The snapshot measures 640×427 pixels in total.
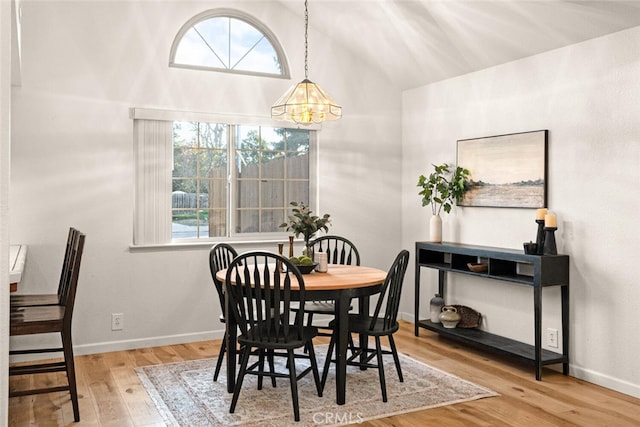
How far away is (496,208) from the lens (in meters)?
4.80

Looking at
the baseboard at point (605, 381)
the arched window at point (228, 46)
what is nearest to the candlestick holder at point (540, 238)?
the baseboard at point (605, 381)

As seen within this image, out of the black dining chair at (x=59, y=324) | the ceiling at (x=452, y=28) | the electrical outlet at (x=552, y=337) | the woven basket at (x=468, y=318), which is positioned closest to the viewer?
the black dining chair at (x=59, y=324)

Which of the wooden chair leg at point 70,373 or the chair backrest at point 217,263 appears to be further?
the chair backrest at point 217,263

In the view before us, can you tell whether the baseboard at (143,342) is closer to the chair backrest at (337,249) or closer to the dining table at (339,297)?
the chair backrest at (337,249)

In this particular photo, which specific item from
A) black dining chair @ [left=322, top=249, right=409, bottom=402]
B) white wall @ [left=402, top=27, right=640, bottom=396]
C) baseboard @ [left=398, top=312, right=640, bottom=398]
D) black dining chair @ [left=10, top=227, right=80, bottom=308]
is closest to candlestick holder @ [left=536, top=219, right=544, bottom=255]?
white wall @ [left=402, top=27, right=640, bottom=396]

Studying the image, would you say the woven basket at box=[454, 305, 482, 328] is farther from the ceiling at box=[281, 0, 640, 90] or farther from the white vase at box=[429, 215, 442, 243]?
the ceiling at box=[281, 0, 640, 90]

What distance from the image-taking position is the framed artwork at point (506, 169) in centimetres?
437

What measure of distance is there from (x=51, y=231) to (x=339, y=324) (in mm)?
2487

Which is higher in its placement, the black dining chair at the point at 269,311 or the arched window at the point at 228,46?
the arched window at the point at 228,46

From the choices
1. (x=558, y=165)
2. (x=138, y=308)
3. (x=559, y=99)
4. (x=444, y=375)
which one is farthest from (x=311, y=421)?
(x=559, y=99)

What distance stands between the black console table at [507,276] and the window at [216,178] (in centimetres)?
142

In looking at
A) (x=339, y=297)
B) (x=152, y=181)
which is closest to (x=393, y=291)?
(x=339, y=297)

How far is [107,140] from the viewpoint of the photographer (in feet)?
15.5

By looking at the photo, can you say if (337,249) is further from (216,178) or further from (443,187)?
(216,178)
